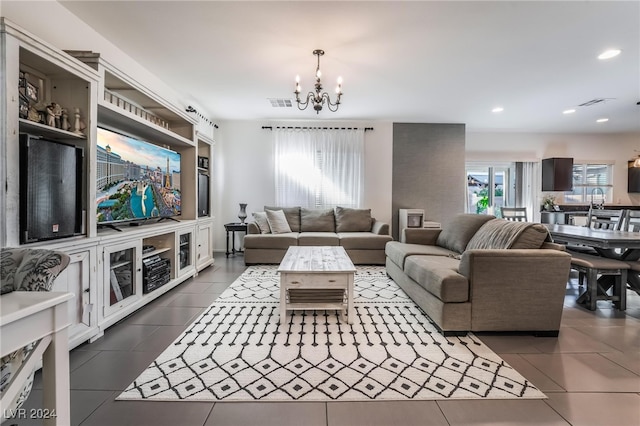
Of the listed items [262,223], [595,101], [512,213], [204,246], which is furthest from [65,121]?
[595,101]

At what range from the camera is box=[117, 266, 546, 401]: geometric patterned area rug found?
1.55 meters

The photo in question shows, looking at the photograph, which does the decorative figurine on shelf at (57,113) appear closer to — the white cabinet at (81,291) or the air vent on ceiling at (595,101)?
the white cabinet at (81,291)

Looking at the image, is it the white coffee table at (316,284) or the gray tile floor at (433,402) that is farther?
the white coffee table at (316,284)

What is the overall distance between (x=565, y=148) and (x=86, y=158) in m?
8.59

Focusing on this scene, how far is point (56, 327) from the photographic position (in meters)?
0.94

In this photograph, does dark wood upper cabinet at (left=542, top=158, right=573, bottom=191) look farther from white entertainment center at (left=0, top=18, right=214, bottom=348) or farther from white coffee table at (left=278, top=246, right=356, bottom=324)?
white entertainment center at (left=0, top=18, right=214, bottom=348)

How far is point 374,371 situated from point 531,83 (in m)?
4.16

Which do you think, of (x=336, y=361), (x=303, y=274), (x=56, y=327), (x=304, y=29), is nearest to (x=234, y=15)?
(x=304, y=29)

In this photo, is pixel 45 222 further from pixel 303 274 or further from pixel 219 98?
pixel 219 98

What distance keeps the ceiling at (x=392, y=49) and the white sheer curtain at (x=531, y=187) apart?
185 centimetres

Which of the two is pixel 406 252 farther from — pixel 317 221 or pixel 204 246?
pixel 204 246

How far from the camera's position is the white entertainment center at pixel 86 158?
5.19 ft

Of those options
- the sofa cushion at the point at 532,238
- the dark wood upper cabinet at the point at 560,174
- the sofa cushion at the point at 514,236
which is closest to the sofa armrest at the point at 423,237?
the sofa cushion at the point at 514,236

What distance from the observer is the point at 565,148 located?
663 centimetres
